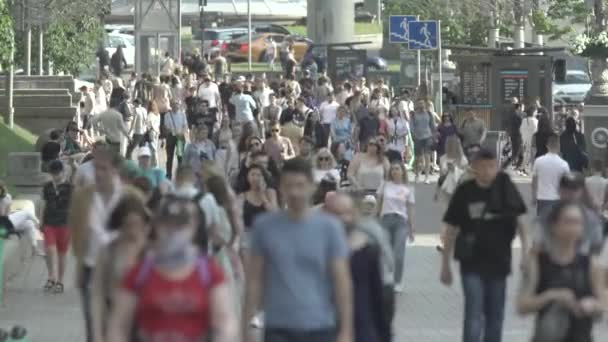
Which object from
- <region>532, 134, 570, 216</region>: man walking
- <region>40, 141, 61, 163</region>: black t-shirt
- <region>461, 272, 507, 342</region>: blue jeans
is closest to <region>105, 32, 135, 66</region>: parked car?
<region>40, 141, 61, 163</region>: black t-shirt

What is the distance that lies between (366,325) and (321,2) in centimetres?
6284

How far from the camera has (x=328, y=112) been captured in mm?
33875

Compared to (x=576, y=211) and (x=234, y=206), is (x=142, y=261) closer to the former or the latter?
(x=576, y=211)

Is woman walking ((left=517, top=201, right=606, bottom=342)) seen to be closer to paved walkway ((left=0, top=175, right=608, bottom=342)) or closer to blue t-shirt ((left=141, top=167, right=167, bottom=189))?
blue t-shirt ((left=141, top=167, right=167, bottom=189))

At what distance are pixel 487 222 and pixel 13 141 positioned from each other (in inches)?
792

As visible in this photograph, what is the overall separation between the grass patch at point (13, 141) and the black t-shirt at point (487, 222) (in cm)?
1566

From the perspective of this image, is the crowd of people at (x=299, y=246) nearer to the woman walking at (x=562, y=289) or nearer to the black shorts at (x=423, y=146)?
the woman walking at (x=562, y=289)

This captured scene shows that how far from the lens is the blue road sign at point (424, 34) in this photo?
34.9 m

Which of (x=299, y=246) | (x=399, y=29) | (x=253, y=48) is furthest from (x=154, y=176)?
(x=253, y=48)

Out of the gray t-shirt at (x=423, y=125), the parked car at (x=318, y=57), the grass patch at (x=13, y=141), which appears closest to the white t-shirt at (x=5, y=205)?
the grass patch at (x=13, y=141)

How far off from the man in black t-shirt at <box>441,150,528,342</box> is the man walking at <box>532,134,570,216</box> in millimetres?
6826

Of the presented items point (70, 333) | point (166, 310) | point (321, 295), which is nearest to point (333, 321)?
point (321, 295)

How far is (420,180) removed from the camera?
33.2 meters

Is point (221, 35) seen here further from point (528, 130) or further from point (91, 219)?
point (91, 219)
